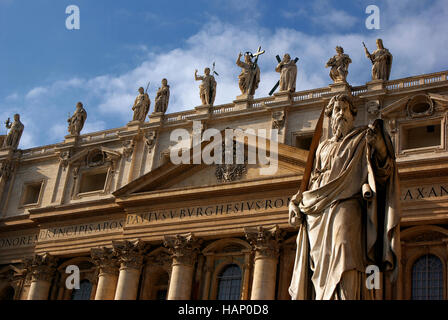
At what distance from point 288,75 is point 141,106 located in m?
7.89

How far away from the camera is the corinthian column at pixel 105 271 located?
3416 centimetres

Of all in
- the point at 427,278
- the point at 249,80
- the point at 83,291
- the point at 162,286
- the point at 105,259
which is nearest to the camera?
the point at 427,278

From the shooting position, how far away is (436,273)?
28578 mm

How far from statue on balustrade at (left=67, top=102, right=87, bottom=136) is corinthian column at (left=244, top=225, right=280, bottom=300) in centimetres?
1293

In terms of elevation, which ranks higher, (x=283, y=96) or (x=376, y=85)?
(x=283, y=96)

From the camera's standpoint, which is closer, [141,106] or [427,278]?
[427,278]

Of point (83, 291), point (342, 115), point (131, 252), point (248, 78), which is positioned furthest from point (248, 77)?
point (342, 115)

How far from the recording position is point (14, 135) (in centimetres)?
4234

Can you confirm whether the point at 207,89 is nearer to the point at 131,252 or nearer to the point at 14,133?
the point at 131,252

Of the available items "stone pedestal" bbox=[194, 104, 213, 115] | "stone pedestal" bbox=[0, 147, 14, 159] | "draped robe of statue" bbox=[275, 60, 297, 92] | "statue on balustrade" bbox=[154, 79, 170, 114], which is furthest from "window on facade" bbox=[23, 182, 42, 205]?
"draped robe of statue" bbox=[275, 60, 297, 92]
